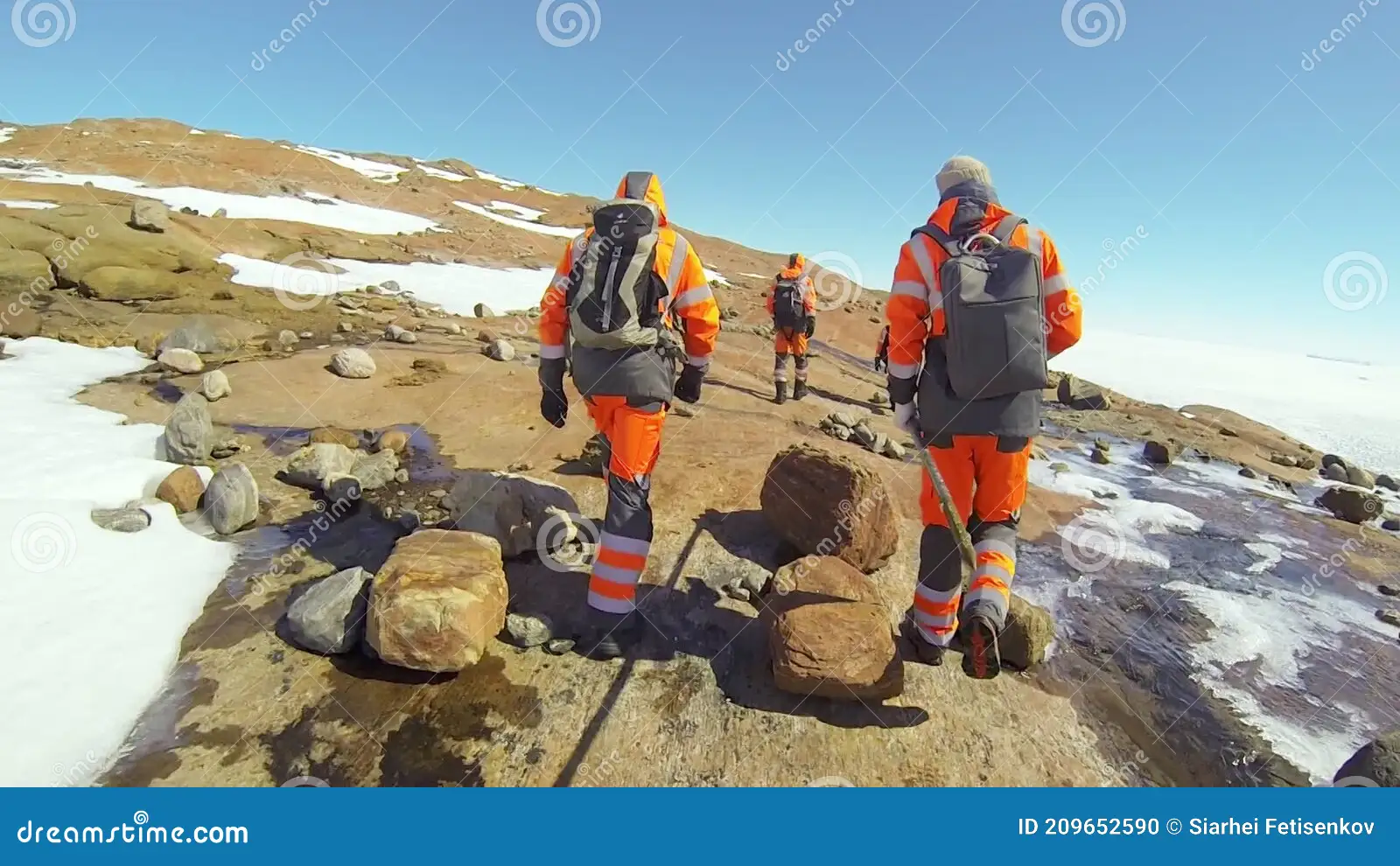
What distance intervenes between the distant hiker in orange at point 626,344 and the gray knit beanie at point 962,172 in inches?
53.0

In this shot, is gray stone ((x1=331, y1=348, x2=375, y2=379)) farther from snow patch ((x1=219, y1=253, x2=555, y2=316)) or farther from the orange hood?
snow patch ((x1=219, y1=253, x2=555, y2=316))

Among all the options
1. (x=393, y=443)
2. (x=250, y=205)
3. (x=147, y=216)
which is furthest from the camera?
(x=250, y=205)

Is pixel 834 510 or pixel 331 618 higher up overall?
pixel 834 510

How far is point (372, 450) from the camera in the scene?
543 centimetres

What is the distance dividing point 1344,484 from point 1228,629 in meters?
8.04

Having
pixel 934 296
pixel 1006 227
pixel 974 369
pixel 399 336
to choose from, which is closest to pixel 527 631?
pixel 974 369

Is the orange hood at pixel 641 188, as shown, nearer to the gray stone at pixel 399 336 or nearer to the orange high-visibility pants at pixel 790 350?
the orange high-visibility pants at pixel 790 350

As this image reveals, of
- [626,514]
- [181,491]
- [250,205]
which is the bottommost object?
[181,491]

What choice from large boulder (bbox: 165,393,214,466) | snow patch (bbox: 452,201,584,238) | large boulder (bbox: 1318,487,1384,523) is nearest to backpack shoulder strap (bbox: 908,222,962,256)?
large boulder (bbox: 165,393,214,466)

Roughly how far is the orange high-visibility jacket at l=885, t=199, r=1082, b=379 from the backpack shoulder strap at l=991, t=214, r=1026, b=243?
3 cm

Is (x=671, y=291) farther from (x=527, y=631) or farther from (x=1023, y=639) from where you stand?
(x=1023, y=639)

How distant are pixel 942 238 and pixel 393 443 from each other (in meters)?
4.77

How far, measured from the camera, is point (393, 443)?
5.44 m
